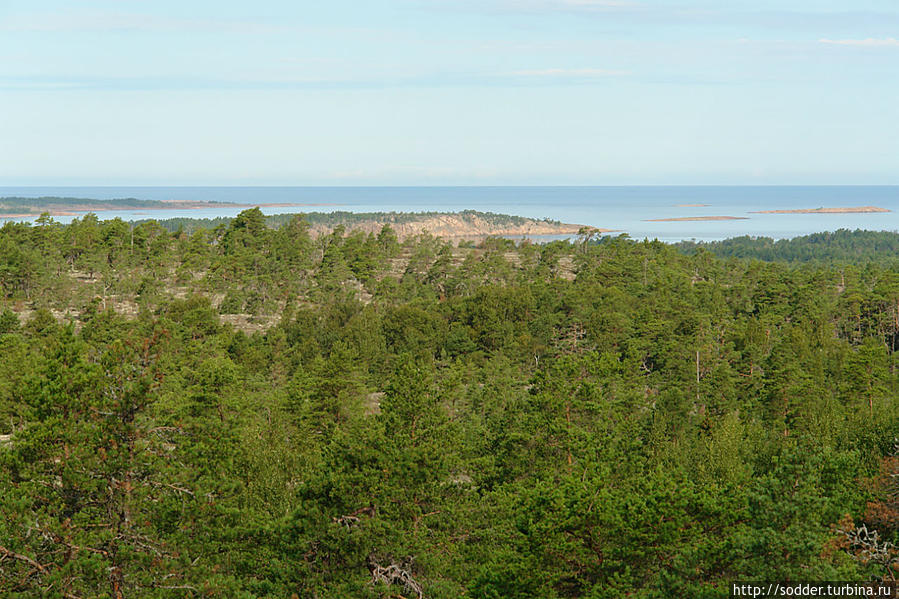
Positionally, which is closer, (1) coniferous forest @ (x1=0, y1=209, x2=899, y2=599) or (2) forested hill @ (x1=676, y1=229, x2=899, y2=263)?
(1) coniferous forest @ (x1=0, y1=209, x2=899, y2=599)

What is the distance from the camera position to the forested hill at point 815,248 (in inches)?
6078

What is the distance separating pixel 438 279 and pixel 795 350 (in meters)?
37.6

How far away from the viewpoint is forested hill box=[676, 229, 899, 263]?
154375 millimetres

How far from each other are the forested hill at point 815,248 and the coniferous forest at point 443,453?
9047cm

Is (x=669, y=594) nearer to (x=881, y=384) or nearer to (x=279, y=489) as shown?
(x=279, y=489)

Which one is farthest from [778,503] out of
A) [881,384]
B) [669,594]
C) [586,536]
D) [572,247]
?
[572,247]

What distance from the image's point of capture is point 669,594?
16.0 m

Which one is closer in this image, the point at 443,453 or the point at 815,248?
the point at 443,453

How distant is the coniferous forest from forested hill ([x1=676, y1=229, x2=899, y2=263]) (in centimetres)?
9047

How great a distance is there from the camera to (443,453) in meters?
22.2

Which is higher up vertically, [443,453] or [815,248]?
[815,248]

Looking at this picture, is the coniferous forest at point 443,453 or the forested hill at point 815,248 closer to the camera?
the coniferous forest at point 443,453

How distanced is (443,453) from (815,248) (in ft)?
541

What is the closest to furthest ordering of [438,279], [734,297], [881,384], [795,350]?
[881,384], [795,350], [734,297], [438,279]
